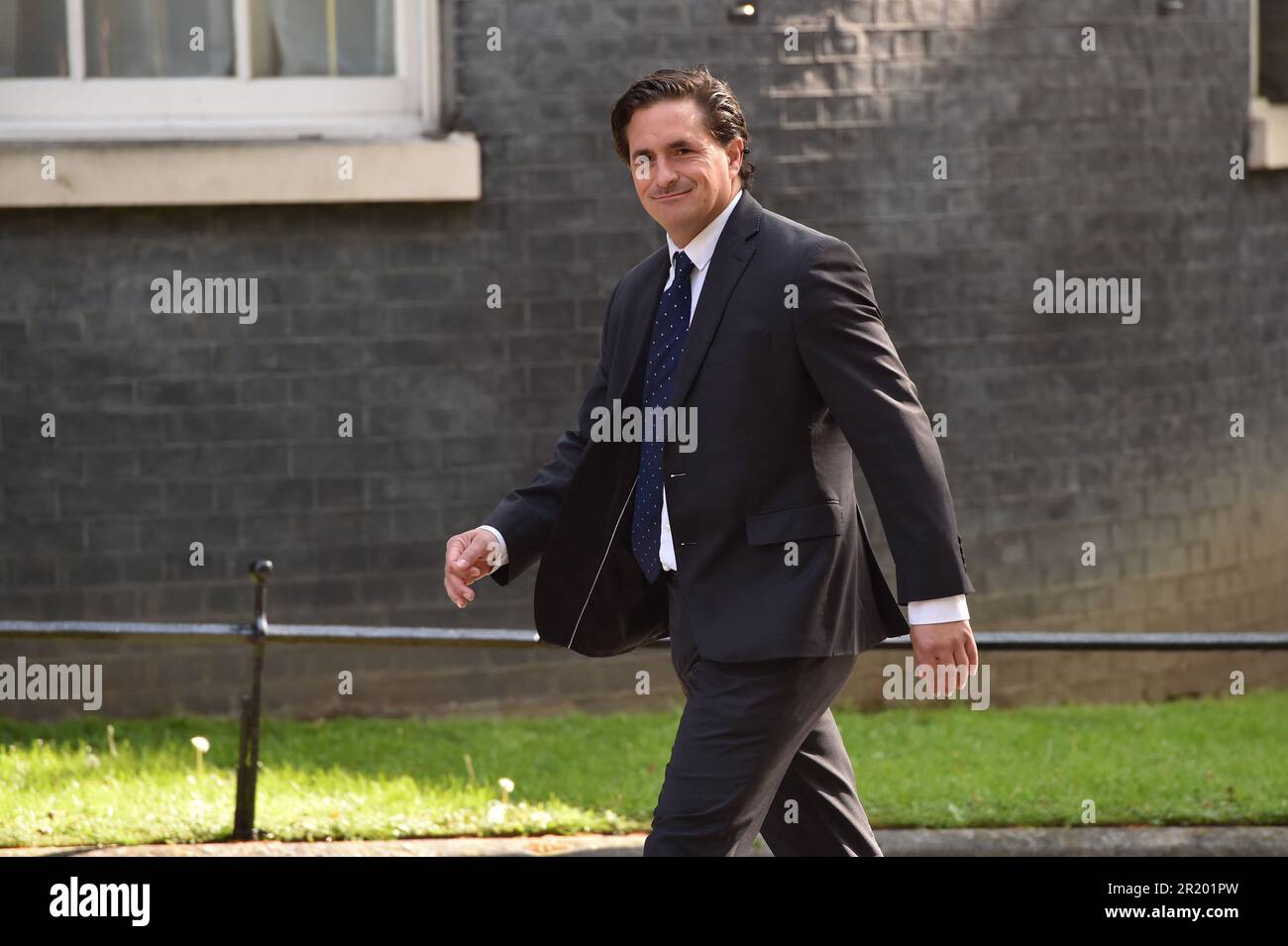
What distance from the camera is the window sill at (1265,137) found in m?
8.23

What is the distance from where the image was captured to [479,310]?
7.27 meters

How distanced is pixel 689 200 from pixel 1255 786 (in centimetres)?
386

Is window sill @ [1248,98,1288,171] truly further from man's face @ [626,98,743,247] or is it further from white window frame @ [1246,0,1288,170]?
man's face @ [626,98,743,247]

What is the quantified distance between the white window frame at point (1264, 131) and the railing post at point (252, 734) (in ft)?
17.4

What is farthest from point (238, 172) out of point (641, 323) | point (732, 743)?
point (732, 743)

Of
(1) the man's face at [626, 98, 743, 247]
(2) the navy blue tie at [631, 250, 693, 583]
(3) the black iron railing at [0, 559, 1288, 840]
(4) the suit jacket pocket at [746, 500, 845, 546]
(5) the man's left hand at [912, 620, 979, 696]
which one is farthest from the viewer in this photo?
(3) the black iron railing at [0, 559, 1288, 840]

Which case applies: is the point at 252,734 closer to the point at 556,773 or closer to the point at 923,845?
the point at 556,773

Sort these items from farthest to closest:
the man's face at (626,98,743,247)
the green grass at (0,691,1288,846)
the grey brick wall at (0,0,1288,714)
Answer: the grey brick wall at (0,0,1288,714) < the green grass at (0,691,1288,846) < the man's face at (626,98,743,247)

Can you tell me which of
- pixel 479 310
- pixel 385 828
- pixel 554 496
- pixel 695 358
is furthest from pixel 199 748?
pixel 695 358

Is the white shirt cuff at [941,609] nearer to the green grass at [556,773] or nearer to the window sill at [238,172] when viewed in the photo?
the green grass at [556,773]

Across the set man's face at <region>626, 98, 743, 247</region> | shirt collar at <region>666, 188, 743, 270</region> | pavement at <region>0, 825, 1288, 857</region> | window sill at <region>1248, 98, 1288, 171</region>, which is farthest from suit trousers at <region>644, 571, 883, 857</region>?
window sill at <region>1248, 98, 1288, 171</region>

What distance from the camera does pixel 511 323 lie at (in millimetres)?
7289

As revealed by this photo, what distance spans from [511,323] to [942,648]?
163 inches

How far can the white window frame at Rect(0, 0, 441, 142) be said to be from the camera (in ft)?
23.3
